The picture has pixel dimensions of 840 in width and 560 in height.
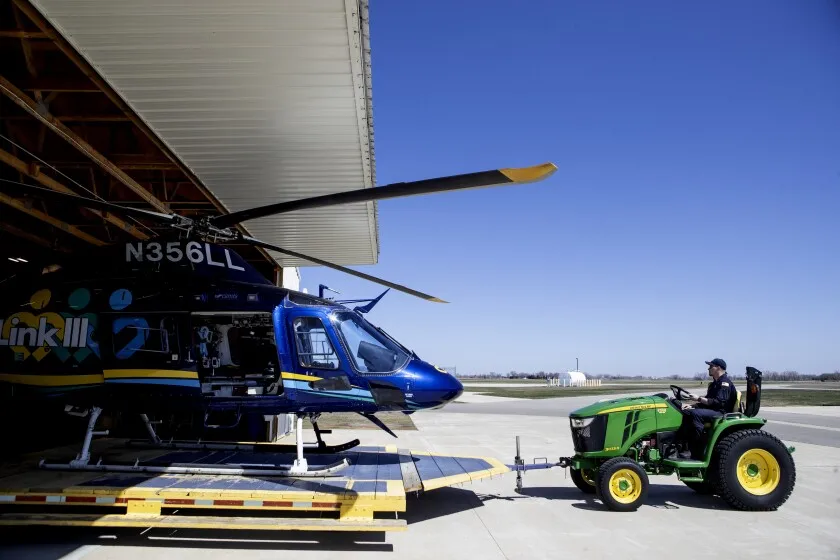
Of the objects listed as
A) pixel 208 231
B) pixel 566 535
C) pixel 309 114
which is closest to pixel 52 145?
pixel 208 231

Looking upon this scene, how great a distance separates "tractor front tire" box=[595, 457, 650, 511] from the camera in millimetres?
7004

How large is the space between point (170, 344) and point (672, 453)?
677 centimetres

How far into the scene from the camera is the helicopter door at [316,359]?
730cm

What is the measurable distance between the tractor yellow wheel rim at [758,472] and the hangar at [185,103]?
6.63 metres

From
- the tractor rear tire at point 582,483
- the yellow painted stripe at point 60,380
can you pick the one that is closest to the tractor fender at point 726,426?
the tractor rear tire at point 582,483

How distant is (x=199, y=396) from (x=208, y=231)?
216cm

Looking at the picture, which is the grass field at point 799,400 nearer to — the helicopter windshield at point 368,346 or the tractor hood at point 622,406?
the tractor hood at point 622,406

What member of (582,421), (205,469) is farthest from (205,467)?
(582,421)

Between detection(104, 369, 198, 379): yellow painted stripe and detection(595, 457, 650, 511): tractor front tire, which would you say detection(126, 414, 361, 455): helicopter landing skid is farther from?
detection(595, 457, 650, 511): tractor front tire

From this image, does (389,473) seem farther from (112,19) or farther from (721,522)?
(112,19)

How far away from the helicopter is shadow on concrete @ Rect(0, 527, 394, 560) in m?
1.22

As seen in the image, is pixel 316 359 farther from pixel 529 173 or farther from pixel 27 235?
pixel 27 235

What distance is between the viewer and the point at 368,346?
7.64 metres

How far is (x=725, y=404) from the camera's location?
747cm
